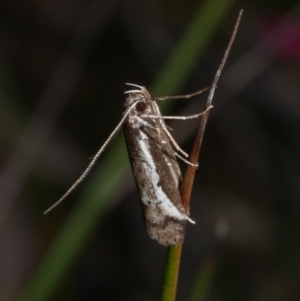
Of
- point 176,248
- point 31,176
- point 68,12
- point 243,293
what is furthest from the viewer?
point 68,12

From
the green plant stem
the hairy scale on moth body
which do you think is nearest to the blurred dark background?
the green plant stem

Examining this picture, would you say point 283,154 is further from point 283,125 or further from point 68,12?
point 68,12

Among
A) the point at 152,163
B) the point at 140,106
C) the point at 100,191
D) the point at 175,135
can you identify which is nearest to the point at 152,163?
the point at 152,163

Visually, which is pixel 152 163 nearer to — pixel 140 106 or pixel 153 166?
pixel 153 166

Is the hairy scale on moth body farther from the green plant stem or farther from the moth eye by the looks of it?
the green plant stem

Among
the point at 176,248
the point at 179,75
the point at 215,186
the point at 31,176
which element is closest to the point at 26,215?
the point at 31,176

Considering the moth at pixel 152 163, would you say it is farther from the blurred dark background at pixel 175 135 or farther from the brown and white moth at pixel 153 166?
the blurred dark background at pixel 175 135
